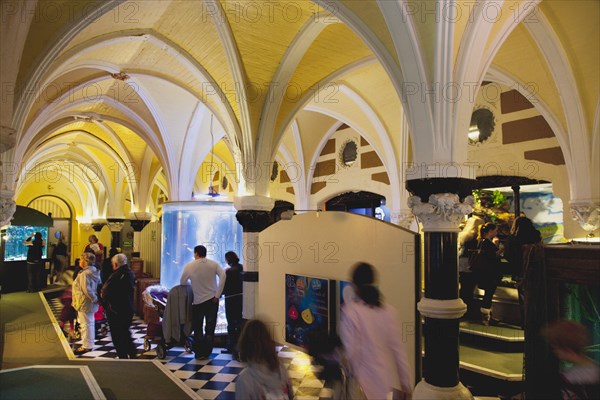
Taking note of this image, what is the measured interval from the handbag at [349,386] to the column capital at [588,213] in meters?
4.95

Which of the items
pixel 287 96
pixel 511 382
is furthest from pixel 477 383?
pixel 287 96

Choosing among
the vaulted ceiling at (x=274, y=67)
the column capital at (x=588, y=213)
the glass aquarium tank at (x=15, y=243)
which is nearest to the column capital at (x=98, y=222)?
the glass aquarium tank at (x=15, y=243)

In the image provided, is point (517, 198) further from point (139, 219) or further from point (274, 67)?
point (139, 219)

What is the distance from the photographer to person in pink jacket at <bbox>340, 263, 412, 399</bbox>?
8.92 feet

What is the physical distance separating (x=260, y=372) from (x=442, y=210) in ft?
7.16

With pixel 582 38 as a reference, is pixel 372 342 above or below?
below

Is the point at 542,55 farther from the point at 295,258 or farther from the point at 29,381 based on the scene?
the point at 29,381

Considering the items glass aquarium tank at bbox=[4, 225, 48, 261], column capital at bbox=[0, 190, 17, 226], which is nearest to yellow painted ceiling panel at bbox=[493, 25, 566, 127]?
column capital at bbox=[0, 190, 17, 226]

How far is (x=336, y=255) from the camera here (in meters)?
5.28

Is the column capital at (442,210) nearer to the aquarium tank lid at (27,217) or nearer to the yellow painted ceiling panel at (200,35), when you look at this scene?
the yellow painted ceiling panel at (200,35)

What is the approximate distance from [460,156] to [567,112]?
3260mm

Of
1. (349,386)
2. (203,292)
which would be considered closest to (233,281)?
(203,292)

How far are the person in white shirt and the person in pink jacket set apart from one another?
3259mm

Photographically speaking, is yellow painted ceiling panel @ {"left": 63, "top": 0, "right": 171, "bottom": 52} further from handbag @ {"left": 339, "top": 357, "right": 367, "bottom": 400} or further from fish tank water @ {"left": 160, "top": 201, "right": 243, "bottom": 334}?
handbag @ {"left": 339, "top": 357, "right": 367, "bottom": 400}
